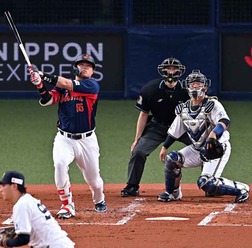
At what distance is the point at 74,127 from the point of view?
37.2ft

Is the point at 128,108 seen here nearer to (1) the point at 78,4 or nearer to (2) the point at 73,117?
(1) the point at 78,4

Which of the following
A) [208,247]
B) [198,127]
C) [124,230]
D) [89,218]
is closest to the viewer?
[208,247]

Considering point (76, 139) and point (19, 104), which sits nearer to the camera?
point (76, 139)

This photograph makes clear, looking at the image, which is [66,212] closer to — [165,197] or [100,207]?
[100,207]

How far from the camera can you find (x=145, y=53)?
21.9 m

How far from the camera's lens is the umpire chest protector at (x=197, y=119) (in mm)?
12094

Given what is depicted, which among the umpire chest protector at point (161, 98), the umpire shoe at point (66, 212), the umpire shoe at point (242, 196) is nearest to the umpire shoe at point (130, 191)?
the umpire chest protector at point (161, 98)

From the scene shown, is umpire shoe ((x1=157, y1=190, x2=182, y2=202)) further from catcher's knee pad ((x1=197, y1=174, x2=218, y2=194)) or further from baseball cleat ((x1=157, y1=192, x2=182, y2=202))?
catcher's knee pad ((x1=197, y1=174, x2=218, y2=194))

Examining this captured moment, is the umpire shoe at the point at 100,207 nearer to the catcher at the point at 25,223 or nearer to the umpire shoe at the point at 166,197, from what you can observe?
the umpire shoe at the point at 166,197

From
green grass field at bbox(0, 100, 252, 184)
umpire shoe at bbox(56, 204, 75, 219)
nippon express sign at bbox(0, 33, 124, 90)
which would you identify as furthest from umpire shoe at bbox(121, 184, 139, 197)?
nippon express sign at bbox(0, 33, 124, 90)

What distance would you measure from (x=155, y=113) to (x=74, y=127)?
2.04 metres

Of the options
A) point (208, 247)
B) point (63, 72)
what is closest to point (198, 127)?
point (208, 247)

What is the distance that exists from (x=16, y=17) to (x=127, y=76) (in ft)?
8.78

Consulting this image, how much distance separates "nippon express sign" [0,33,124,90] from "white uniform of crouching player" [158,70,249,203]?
970 cm
